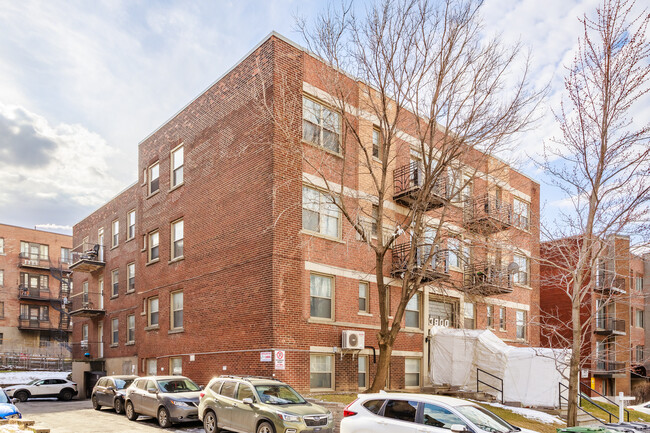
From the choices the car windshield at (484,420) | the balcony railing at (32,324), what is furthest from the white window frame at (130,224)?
the balcony railing at (32,324)

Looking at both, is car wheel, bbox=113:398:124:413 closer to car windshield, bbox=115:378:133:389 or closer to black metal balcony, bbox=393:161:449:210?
car windshield, bbox=115:378:133:389

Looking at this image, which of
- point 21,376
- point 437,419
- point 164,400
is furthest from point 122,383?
point 21,376

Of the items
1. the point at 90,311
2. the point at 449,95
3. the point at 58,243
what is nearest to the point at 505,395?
the point at 449,95

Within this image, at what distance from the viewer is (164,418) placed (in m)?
16.4

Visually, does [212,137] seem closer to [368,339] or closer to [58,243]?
[368,339]

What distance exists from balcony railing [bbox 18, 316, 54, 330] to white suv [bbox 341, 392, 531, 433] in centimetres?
4722

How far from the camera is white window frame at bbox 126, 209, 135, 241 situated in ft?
102

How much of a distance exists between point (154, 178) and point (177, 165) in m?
2.79

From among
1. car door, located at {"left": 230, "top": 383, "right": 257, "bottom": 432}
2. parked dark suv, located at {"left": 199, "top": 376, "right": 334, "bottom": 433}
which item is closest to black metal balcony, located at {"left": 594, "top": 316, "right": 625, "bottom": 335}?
parked dark suv, located at {"left": 199, "top": 376, "right": 334, "bottom": 433}

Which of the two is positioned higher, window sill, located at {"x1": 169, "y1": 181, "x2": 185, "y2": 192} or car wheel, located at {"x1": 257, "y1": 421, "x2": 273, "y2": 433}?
window sill, located at {"x1": 169, "y1": 181, "x2": 185, "y2": 192}

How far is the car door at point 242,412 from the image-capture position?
1335cm

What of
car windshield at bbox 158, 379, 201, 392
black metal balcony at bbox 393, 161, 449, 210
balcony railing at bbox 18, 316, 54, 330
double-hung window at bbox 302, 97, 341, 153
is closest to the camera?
car windshield at bbox 158, 379, 201, 392

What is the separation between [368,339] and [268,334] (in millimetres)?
4599

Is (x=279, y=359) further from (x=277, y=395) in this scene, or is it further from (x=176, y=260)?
(x=176, y=260)
